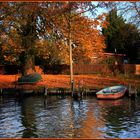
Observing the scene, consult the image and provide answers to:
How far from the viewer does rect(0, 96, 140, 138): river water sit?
25.3 meters

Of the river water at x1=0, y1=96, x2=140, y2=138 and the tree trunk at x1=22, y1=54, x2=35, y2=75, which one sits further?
the tree trunk at x1=22, y1=54, x2=35, y2=75

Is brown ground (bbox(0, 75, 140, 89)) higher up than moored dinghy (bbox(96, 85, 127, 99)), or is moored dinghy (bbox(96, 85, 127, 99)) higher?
brown ground (bbox(0, 75, 140, 89))

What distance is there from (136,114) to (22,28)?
27.3 meters

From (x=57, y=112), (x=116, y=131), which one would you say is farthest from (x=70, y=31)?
(x=116, y=131)

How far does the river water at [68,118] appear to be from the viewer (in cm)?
2534

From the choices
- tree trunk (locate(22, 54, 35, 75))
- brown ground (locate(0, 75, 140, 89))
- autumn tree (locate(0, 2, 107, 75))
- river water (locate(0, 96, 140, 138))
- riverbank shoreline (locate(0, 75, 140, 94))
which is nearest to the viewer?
river water (locate(0, 96, 140, 138))

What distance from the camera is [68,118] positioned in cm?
3164

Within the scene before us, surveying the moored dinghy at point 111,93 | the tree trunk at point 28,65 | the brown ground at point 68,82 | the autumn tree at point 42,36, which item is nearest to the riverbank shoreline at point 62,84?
the brown ground at point 68,82

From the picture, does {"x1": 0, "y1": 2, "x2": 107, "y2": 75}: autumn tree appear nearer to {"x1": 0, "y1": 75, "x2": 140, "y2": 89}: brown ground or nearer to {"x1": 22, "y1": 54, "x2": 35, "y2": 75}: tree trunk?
{"x1": 22, "y1": 54, "x2": 35, "y2": 75}: tree trunk

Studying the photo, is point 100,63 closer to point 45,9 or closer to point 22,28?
point 22,28

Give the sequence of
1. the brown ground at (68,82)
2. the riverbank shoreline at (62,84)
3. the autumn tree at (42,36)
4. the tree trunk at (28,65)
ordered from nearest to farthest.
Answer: the riverbank shoreline at (62,84) < the brown ground at (68,82) < the autumn tree at (42,36) < the tree trunk at (28,65)

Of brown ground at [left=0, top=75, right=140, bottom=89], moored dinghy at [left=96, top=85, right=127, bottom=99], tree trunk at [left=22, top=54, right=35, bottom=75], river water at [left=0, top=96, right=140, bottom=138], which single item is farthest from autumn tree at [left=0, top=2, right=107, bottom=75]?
river water at [left=0, top=96, right=140, bottom=138]

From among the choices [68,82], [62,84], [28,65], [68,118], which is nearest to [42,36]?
[28,65]

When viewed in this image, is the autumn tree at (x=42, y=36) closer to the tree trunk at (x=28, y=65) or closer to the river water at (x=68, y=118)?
the tree trunk at (x=28, y=65)
